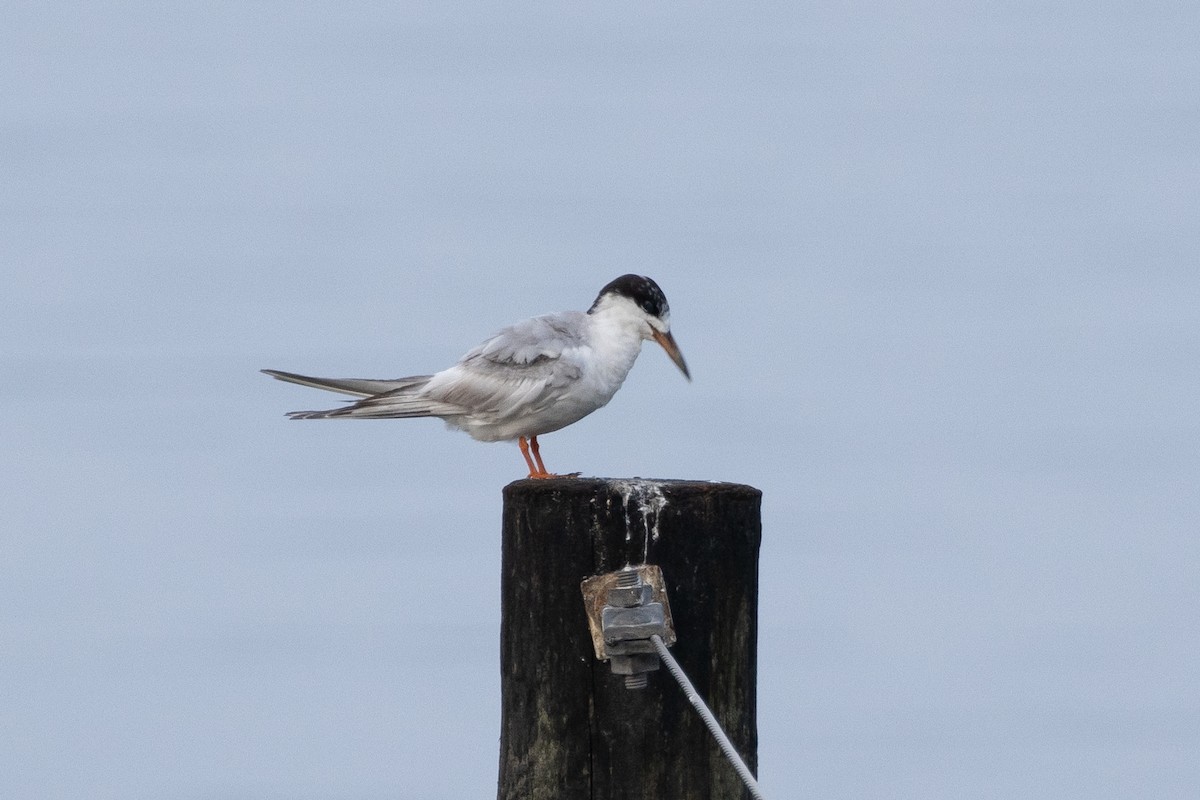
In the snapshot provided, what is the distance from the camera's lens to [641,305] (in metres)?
7.69

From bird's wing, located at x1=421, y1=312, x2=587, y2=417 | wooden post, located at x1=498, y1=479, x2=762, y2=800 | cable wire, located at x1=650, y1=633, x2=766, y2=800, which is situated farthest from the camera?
bird's wing, located at x1=421, y1=312, x2=587, y2=417

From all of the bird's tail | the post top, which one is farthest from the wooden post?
the bird's tail

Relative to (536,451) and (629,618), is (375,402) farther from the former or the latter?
(629,618)

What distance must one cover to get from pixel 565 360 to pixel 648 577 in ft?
10.6

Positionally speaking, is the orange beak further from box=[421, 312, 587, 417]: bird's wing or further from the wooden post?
the wooden post

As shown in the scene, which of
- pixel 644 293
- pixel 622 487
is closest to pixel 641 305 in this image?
pixel 644 293

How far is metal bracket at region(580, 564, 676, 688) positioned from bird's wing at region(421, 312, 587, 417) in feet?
10.5

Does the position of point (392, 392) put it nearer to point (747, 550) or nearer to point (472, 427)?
point (472, 427)

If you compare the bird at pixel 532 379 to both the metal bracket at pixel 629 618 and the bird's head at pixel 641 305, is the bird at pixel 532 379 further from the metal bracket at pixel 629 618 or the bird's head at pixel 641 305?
the metal bracket at pixel 629 618

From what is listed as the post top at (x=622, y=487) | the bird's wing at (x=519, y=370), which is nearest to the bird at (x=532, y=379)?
the bird's wing at (x=519, y=370)

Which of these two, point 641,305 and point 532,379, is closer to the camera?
point 532,379

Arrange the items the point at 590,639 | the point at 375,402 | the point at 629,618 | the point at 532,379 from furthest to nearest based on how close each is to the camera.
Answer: the point at 375,402 < the point at 532,379 < the point at 590,639 < the point at 629,618

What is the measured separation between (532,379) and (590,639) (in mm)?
3236

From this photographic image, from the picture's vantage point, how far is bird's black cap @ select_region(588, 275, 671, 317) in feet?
25.2
